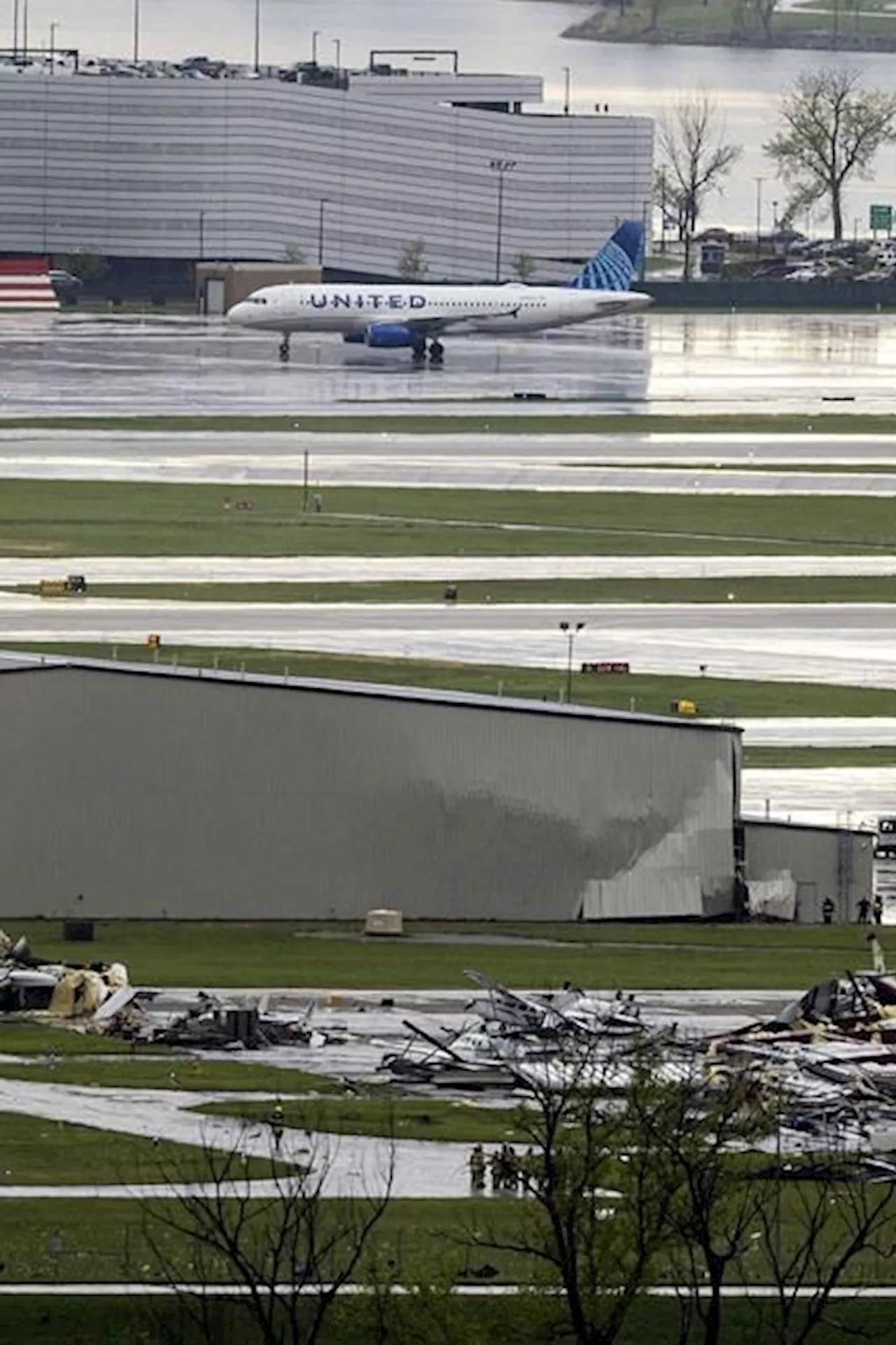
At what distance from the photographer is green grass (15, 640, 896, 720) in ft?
312

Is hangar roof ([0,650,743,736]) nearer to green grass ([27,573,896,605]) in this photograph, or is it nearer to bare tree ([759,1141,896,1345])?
bare tree ([759,1141,896,1345])

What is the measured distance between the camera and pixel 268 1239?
49.5m

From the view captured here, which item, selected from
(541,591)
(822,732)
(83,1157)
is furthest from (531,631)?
(83,1157)

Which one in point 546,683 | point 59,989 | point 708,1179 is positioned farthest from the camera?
point 546,683

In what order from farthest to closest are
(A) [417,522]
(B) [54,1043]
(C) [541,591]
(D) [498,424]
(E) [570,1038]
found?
(D) [498,424]
(A) [417,522]
(C) [541,591]
(B) [54,1043]
(E) [570,1038]

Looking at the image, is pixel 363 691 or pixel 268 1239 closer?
pixel 268 1239

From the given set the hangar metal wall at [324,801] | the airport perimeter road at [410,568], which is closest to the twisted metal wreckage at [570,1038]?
the hangar metal wall at [324,801]

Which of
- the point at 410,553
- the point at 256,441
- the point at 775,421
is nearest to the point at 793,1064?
the point at 410,553

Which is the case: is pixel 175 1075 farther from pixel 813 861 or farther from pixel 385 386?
pixel 385 386

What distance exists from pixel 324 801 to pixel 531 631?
1355 inches

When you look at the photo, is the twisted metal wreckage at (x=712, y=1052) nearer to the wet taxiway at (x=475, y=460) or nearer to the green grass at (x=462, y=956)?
the green grass at (x=462, y=956)

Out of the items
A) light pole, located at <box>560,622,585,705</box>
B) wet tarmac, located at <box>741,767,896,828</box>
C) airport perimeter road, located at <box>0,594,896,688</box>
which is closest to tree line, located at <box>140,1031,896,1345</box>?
wet tarmac, located at <box>741,767,896,828</box>

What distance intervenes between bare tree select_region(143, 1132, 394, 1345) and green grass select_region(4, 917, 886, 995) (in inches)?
468

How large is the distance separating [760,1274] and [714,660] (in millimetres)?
52784
